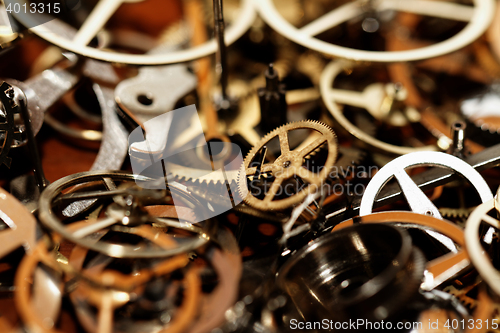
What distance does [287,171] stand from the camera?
804 millimetres

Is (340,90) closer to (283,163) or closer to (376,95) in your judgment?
(376,95)

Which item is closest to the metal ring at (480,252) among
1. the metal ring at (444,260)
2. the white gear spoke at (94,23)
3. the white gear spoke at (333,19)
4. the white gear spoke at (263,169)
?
the metal ring at (444,260)

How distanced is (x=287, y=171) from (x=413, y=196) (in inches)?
10.0

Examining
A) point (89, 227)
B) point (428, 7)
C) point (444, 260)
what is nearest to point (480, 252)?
point (444, 260)

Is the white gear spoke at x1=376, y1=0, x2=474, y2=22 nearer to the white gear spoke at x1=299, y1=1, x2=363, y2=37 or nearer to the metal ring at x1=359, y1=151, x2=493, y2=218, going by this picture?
the white gear spoke at x1=299, y1=1, x2=363, y2=37

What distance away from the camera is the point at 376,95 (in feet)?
4.16

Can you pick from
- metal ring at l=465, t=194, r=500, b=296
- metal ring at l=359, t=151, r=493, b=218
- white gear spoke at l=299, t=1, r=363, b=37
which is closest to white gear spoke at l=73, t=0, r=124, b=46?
white gear spoke at l=299, t=1, r=363, b=37

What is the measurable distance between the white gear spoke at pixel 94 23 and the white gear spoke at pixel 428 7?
79cm

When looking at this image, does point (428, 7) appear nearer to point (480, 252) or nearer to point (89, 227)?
point (480, 252)

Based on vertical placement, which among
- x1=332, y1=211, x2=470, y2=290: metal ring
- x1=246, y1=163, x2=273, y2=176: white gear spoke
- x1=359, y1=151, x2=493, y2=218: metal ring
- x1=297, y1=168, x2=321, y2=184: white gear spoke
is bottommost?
x1=332, y1=211, x2=470, y2=290: metal ring

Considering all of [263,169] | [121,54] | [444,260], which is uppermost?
[121,54]

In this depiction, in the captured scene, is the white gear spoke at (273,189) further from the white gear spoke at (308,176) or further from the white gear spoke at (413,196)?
the white gear spoke at (413,196)

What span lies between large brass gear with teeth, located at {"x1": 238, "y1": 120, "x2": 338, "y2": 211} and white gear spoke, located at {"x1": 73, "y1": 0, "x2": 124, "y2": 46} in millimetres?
573

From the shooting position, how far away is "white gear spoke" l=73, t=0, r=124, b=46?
3.69ft
